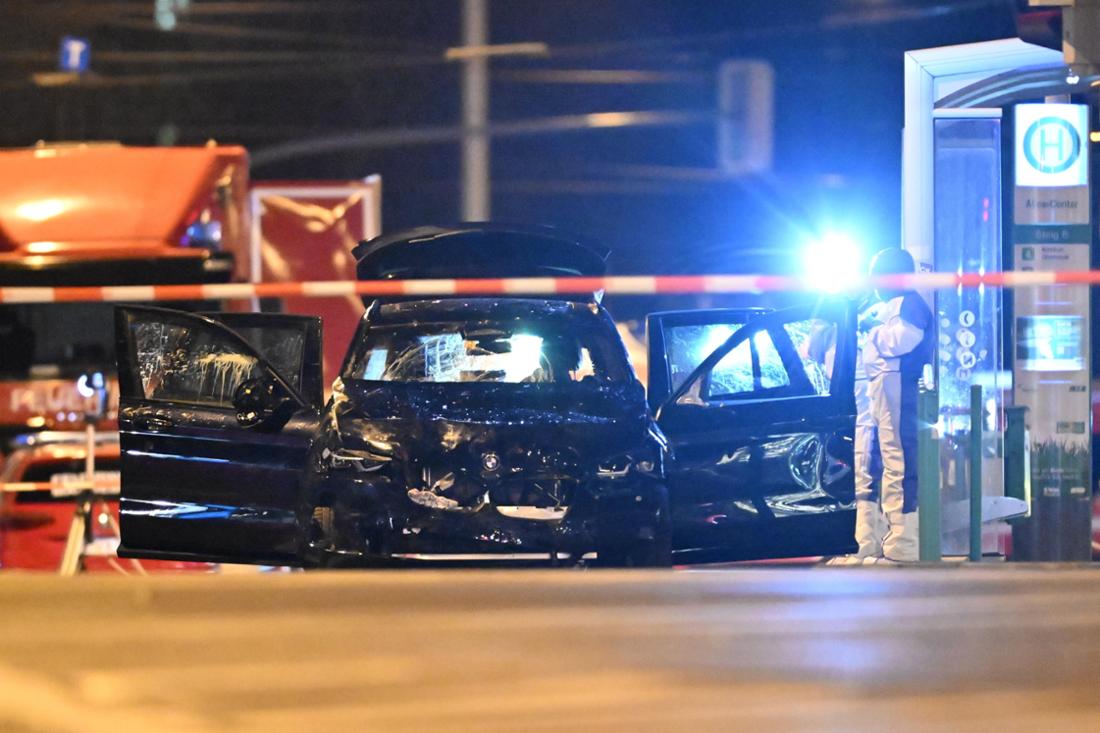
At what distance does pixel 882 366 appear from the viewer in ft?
28.4

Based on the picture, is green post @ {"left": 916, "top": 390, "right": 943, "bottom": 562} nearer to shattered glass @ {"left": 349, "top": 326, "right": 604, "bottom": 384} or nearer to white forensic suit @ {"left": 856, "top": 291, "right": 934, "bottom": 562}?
white forensic suit @ {"left": 856, "top": 291, "right": 934, "bottom": 562}

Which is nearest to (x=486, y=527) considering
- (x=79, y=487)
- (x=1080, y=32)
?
(x=1080, y=32)

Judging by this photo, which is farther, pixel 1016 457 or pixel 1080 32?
pixel 1016 457

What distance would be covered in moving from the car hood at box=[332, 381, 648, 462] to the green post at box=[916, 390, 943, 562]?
169 centimetres

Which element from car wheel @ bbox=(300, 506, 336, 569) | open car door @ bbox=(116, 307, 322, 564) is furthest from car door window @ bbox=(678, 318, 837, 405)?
open car door @ bbox=(116, 307, 322, 564)

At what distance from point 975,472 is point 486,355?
8.43 ft

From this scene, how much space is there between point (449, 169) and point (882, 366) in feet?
45.9

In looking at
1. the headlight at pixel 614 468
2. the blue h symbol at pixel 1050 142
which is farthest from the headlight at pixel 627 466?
the blue h symbol at pixel 1050 142

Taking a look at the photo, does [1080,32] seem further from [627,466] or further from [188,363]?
[188,363]

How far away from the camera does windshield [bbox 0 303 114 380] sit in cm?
1123

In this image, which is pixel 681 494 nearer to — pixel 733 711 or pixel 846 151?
pixel 733 711

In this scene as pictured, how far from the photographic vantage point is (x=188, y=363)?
282 inches

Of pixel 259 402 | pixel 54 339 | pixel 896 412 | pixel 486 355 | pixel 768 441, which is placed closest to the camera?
pixel 259 402

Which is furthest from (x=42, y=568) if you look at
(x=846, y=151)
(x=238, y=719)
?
(x=846, y=151)
